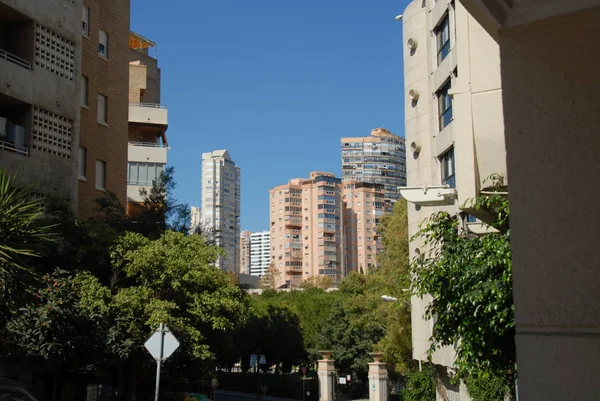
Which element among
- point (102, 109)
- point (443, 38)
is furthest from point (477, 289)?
point (102, 109)

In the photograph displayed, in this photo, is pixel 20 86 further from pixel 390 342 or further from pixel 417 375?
pixel 390 342

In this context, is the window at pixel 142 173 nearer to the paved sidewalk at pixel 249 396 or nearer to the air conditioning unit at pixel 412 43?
the air conditioning unit at pixel 412 43

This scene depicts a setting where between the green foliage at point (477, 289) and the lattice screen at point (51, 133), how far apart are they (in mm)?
14806

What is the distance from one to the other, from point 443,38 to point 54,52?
13.4 meters

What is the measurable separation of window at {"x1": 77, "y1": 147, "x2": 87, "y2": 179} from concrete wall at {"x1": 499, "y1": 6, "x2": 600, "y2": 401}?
26970mm

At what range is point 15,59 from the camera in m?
24.4

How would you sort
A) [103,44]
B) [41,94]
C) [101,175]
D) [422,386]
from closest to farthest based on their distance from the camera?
[41,94], [101,175], [422,386], [103,44]

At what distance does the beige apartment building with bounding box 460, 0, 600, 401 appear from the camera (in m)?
4.04

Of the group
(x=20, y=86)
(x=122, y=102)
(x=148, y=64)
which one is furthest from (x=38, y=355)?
(x=148, y=64)

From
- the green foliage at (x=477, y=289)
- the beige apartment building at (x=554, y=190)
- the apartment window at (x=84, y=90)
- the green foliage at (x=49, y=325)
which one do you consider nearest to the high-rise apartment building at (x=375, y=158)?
the apartment window at (x=84, y=90)

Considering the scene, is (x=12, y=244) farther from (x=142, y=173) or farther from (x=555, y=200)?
(x=142, y=173)

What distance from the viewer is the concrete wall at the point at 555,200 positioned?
4.04 meters

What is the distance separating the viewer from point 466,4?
504 centimetres

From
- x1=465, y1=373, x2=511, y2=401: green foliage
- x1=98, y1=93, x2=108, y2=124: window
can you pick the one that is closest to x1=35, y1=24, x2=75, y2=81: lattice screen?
x1=98, y1=93, x2=108, y2=124: window
